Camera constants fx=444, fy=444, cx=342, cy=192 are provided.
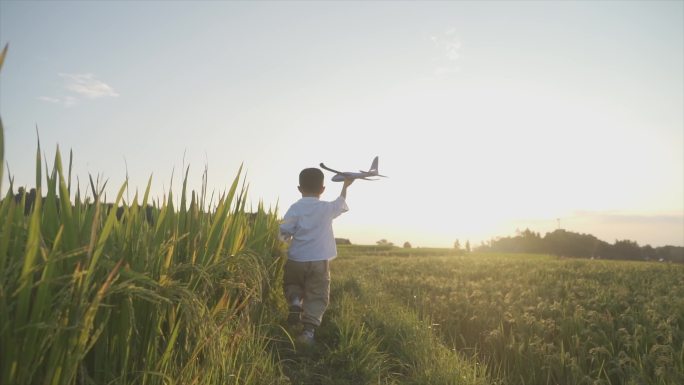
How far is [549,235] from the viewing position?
55.9m

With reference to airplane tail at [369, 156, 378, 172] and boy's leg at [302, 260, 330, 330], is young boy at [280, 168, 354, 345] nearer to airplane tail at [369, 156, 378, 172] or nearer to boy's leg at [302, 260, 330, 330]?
boy's leg at [302, 260, 330, 330]

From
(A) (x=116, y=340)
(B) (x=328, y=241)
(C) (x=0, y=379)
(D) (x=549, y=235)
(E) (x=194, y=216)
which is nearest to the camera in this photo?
(C) (x=0, y=379)

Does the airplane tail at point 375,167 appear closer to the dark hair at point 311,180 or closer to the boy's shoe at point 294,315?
the dark hair at point 311,180

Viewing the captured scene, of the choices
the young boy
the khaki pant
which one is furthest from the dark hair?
the khaki pant

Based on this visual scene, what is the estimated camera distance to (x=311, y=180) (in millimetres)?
5594

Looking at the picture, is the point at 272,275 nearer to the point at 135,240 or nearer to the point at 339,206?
the point at 339,206

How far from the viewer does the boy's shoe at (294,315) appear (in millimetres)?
A: 5340

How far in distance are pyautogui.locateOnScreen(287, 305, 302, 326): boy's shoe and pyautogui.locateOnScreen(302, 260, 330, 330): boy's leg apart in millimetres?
233

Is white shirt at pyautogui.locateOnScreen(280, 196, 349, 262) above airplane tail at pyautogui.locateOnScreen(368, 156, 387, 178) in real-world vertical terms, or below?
below

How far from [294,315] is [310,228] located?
1.08 meters

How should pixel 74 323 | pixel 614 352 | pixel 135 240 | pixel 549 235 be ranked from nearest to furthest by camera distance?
pixel 74 323 → pixel 135 240 → pixel 614 352 → pixel 549 235

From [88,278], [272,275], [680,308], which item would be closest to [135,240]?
[88,278]

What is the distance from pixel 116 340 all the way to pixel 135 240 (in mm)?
429

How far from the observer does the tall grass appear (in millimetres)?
1334
